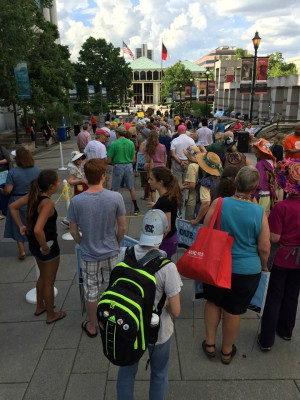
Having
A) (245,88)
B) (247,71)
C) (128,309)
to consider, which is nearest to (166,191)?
Result: (128,309)

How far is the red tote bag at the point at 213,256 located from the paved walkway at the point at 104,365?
1023 millimetres

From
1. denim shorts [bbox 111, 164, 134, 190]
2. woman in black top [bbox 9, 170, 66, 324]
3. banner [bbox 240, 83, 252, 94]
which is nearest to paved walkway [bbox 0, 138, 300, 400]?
woman in black top [bbox 9, 170, 66, 324]

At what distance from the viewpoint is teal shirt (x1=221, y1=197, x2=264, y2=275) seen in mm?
2873

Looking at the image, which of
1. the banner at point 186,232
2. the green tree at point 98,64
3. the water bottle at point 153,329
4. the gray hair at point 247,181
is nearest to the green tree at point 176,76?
the green tree at point 98,64

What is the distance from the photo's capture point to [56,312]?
416cm

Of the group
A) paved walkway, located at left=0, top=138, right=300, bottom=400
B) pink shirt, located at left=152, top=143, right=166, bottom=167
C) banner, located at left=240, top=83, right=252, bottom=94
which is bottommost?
paved walkway, located at left=0, top=138, right=300, bottom=400

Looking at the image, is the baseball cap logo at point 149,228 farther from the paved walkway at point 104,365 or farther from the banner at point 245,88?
the banner at point 245,88

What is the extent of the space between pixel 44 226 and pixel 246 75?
2467 cm

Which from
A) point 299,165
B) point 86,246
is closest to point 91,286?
point 86,246

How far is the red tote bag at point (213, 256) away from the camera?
2877 millimetres

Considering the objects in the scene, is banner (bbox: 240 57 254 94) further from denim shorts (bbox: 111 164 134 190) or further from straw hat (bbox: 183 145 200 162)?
straw hat (bbox: 183 145 200 162)

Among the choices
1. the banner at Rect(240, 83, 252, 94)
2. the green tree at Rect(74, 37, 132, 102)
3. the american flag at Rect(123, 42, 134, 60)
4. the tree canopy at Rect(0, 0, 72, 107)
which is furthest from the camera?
the green tree at Rect(74, 37, 132, 102)

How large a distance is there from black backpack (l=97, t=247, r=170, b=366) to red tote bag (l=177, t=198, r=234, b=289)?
2.94 ft

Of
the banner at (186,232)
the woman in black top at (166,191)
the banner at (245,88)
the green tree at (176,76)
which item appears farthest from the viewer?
the green tree at (176,76)
